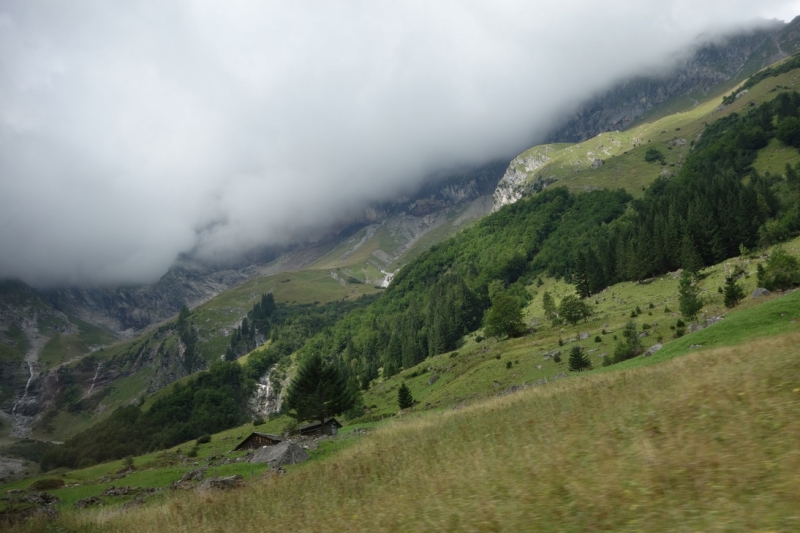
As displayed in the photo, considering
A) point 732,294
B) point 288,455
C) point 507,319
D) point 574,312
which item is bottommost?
point 288,455

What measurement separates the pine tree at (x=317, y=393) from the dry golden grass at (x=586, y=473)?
4919 centimetres

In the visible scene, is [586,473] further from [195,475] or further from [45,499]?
[45,499]

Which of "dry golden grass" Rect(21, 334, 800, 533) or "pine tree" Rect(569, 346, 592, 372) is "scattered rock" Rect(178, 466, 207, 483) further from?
"pine tree" Rect(569, 346, 592, 372)

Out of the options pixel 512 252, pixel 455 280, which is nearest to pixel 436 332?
pixel 455 280

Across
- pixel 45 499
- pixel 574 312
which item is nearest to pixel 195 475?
pixel 45 499

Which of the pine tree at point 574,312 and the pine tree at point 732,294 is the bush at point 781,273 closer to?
the pine tree at point 732,294

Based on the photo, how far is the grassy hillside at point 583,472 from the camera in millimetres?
6695

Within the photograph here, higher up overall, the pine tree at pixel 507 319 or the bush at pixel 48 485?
the pine tree at pixel 507 319

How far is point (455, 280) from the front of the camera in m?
190

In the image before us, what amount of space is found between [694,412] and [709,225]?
112 meters

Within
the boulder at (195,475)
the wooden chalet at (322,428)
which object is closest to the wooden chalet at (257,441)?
the wooden chalet at (322,428)

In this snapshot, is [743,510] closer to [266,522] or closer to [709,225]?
[266,522]

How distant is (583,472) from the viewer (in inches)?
340

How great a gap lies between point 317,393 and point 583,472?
193ft
